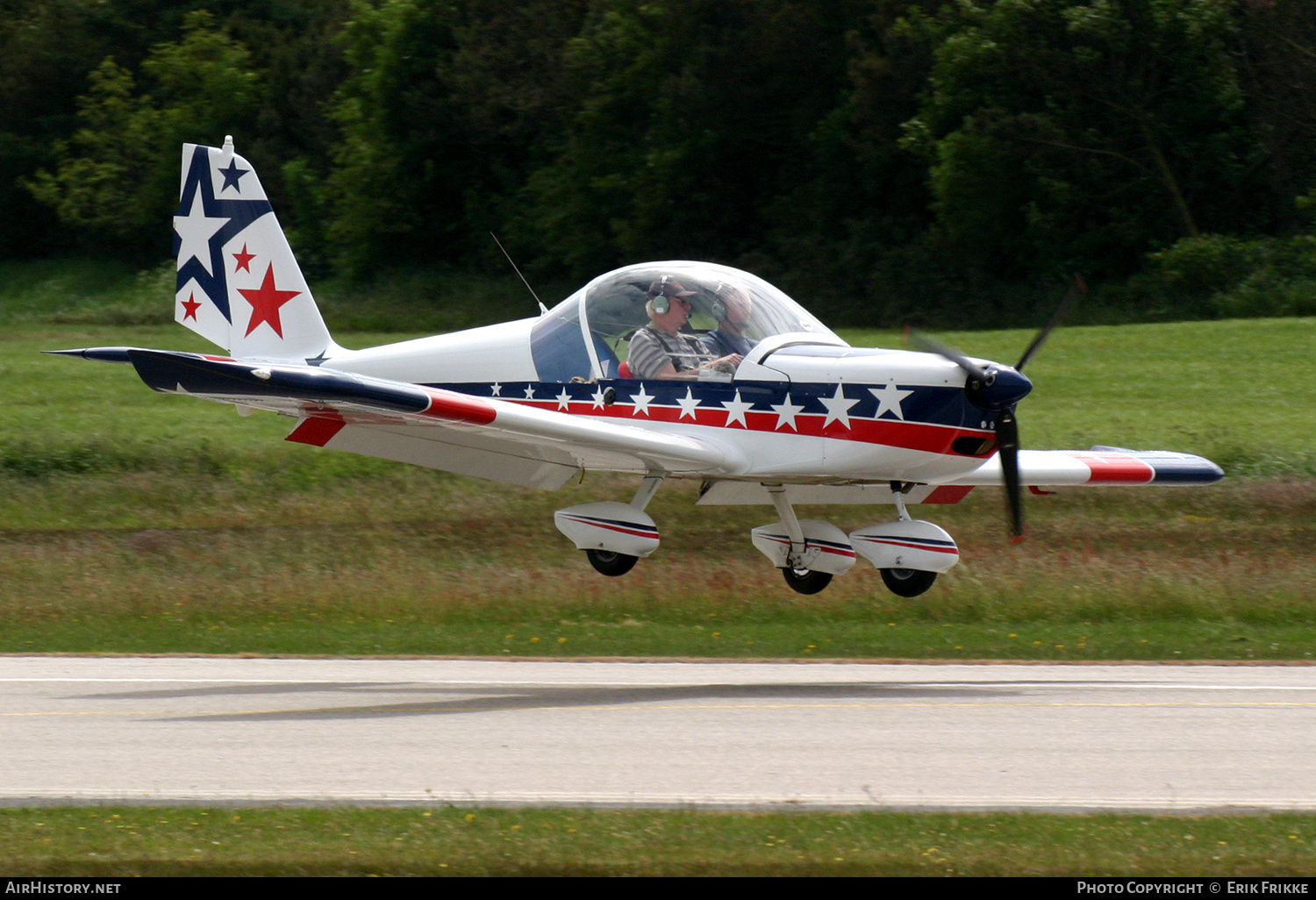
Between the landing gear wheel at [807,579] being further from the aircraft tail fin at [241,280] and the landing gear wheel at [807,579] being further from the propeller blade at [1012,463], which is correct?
the aircraft tail fin at [241,280]

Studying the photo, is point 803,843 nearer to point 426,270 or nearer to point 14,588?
point 14,588

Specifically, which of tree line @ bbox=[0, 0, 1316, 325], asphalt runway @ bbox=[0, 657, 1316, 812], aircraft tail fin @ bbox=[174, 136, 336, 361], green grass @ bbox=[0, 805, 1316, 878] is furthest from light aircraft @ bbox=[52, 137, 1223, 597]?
tree line @ bbox=[0, 0, 1316, 325]

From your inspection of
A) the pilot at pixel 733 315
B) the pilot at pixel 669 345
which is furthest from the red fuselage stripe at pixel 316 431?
the pilot at pixel 733 315

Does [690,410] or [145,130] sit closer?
[690,410]

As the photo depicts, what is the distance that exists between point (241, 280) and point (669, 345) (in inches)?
175

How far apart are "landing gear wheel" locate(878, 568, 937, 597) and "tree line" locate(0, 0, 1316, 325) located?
2859 centimetres

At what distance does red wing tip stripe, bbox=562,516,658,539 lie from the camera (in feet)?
39.3

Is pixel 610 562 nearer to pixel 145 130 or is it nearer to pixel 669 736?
pixel 669 736

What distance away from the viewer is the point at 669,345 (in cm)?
1204

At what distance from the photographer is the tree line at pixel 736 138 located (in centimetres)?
4019

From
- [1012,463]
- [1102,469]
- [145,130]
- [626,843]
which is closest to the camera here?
[626,843]

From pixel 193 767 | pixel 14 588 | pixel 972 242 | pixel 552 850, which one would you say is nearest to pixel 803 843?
pixel 552 850

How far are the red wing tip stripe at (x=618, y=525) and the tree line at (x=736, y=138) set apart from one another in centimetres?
2946

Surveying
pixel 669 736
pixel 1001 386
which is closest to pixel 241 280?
pixel 669 736
